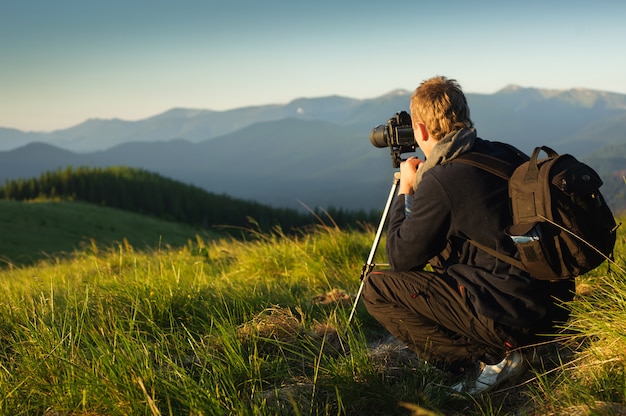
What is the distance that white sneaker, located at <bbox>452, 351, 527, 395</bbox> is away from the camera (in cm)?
337

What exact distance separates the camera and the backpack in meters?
0.93

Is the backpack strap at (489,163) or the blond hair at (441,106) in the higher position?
the blond hair at (441,106)

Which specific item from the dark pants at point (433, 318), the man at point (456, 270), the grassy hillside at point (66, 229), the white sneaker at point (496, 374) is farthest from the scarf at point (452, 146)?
the grassy hillside at point (66, 229)

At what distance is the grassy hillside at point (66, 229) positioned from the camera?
47.6 meters

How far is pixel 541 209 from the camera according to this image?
2.98m

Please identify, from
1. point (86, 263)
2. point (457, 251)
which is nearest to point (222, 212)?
point (86, 263)

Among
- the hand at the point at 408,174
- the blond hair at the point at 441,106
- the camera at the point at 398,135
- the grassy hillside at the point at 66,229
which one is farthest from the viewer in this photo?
the grassy hillside at the point at 66,229

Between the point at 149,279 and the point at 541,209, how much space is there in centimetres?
316


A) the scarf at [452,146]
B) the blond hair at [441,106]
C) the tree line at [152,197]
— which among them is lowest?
the tree line at [152,197]

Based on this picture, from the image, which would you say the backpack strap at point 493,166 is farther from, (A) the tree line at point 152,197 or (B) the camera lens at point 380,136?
(A) the tree line at point 152,197

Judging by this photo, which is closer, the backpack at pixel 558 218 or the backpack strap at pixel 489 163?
the backpack at pixel 558 218

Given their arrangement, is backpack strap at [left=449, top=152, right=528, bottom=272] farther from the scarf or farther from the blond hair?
the blond hair

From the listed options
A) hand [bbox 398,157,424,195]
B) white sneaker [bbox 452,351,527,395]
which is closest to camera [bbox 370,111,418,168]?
hand [bbox 398,157,424,195]

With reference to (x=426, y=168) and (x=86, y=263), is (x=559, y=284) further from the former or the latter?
(x=86, y=263)
